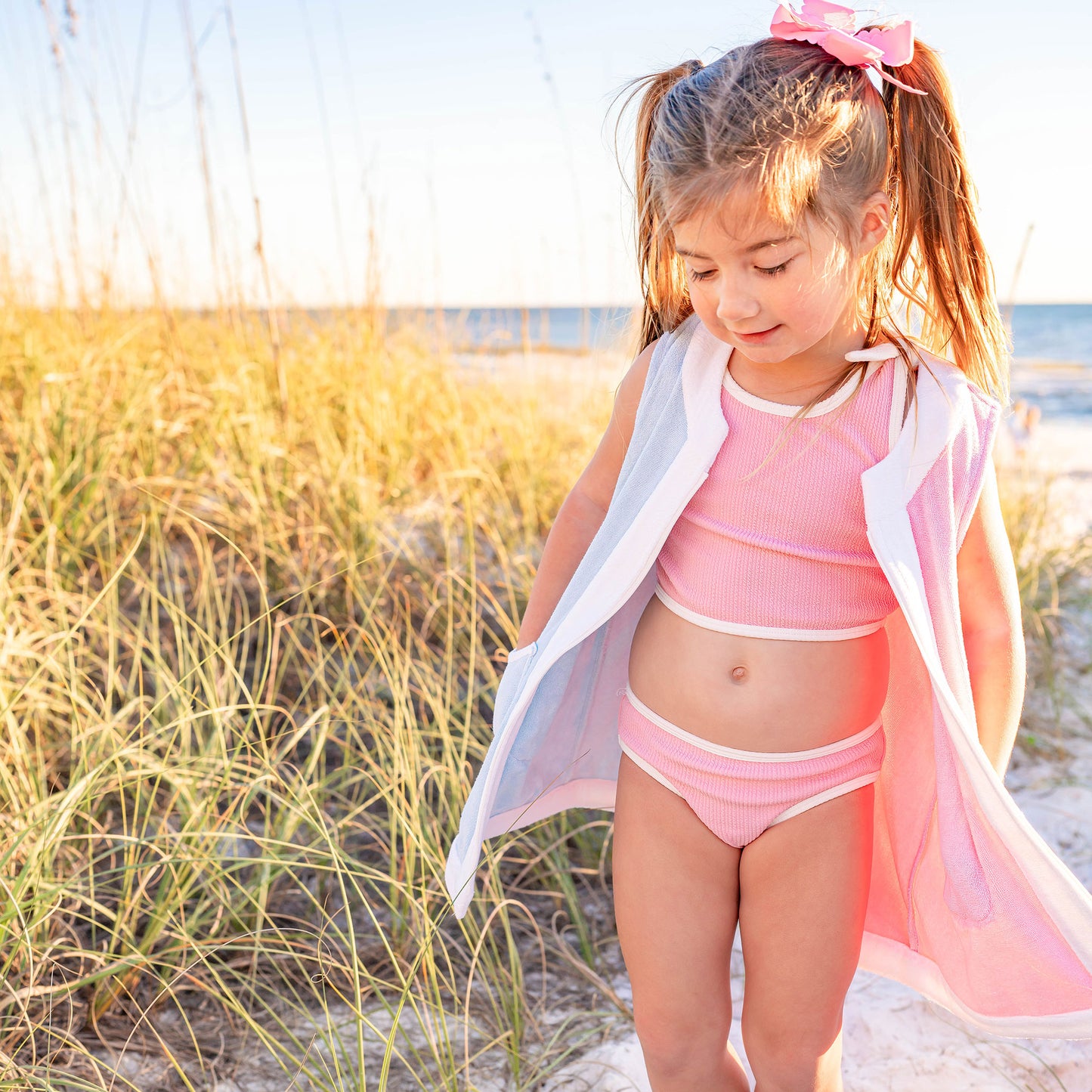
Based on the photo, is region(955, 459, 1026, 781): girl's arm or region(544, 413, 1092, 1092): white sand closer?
region(955, 459, 1026, 781): girl's arm

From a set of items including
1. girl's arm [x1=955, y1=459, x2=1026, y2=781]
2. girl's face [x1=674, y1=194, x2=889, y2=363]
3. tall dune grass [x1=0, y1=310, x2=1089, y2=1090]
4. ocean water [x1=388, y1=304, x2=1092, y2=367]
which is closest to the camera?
girl's face [x1=674, y1=194, x2=889, y2=363]

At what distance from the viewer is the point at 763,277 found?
1047 millimetres

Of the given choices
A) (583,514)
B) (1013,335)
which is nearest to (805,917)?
(583,514)

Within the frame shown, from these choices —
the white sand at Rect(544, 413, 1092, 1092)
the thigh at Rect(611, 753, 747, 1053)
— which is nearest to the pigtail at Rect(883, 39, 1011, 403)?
the thigh at Rect(611, 753, 747, 1053)

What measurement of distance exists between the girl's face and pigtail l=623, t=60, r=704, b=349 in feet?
0.49

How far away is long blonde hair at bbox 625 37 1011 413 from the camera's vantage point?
1.05 m

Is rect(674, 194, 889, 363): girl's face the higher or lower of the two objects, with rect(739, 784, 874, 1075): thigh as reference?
higher

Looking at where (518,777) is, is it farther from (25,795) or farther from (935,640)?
(25,795)

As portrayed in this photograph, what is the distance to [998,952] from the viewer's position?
3.71 feet

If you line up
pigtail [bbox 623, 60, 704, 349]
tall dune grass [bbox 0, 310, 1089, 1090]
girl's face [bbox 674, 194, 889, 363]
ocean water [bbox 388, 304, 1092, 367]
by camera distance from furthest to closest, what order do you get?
ocean water [bbox 388, 304, 1092, 367] < tall dune grass [bbox 0, 310, 1089, 1090] < pigtail [bbox 623, 60, 704, 349] < girl's face [bbox 674, 194, 889, 363]

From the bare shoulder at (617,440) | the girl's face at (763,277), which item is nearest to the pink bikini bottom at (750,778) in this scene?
the bare shoulder at (617,440)

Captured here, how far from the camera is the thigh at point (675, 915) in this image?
1.20m

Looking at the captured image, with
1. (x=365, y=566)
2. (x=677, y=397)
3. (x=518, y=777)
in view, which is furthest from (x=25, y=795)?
(x=677, y=397)

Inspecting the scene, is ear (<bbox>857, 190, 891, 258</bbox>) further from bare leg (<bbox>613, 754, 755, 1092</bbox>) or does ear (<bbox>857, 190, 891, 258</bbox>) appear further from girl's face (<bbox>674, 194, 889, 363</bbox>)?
bare leg (<bbox>613, 754, 755, 1092</bbox>)
